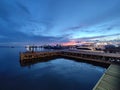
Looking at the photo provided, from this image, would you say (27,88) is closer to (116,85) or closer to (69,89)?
(69,89)

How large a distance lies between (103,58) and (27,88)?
18.1 m

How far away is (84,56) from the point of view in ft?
82.8

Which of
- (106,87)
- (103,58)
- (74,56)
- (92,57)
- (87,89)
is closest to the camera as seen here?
(106,87)

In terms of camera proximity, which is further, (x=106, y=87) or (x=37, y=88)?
(x=37, y=88)

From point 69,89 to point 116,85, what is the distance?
4700 mm

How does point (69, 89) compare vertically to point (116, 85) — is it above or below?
below

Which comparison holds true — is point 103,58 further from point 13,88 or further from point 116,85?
point 13,88

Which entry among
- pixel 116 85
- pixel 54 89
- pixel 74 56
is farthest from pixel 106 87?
pixel 74 56

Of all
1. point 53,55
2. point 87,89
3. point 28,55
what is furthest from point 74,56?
point 87,89

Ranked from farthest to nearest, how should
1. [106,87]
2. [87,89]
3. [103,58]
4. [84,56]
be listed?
[84,56] < [103,58] < [87,89] < [106,87]

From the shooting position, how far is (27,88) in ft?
33.1

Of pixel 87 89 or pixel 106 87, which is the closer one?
pixel 106 87

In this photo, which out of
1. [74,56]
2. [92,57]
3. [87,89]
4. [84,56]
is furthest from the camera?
[74,56]

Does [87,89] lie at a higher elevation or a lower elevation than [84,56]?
lower
